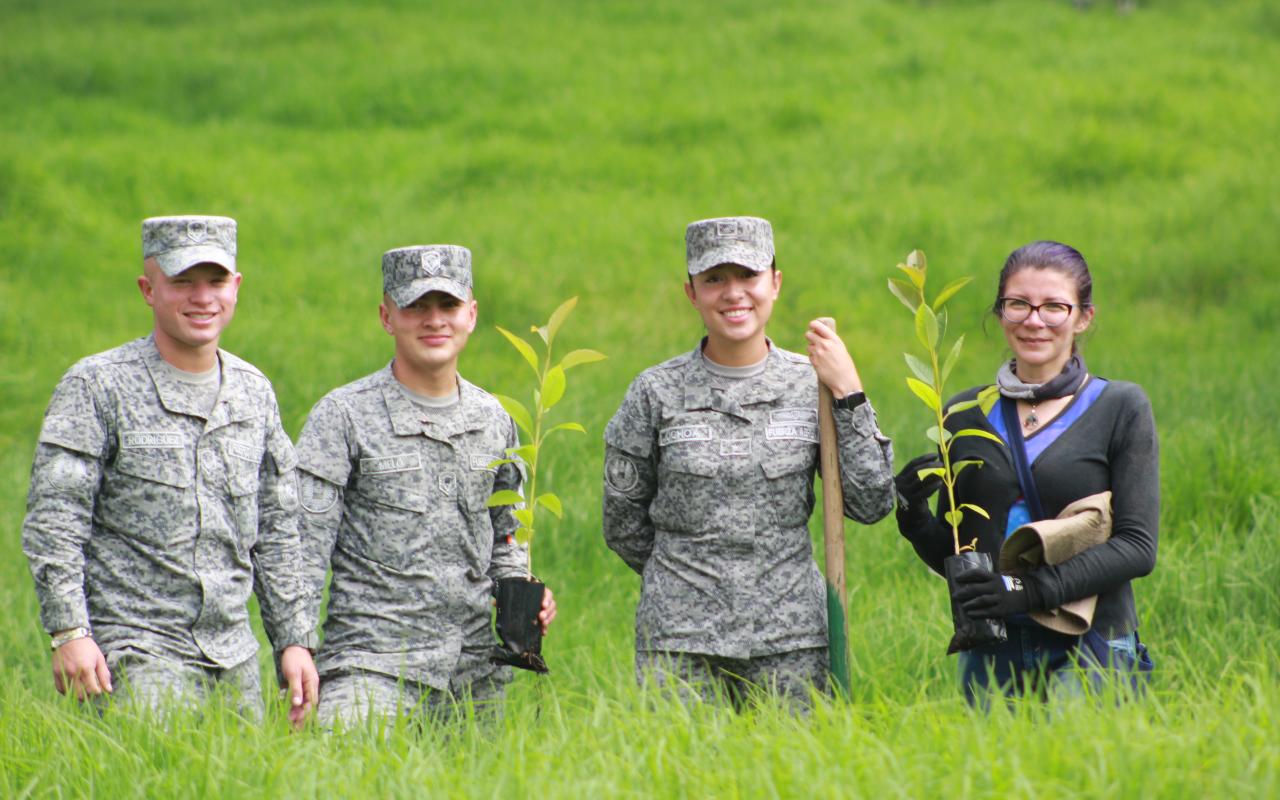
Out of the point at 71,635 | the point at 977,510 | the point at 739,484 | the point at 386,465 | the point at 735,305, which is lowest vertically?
the point at 71,635

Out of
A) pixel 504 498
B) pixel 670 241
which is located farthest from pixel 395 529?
pixel 670 241

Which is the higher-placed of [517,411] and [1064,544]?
[517,411]

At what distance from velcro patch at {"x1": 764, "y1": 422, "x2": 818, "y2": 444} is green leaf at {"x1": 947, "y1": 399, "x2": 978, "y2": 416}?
1.31ft

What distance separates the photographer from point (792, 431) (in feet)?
13.1

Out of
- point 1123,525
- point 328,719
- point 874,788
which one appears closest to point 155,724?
point 328,719

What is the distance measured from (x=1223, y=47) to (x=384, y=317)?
16.5 meters

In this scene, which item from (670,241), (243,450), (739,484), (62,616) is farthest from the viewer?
(670,241)

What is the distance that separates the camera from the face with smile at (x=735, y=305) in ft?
13.0

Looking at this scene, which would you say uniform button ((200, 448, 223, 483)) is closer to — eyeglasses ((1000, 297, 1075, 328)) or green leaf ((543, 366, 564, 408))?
green leaf ((543, 366, 564, 408))

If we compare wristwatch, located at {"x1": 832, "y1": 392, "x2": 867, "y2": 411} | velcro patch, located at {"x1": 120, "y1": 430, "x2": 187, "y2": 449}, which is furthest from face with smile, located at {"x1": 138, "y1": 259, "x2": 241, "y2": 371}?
wristwatch, located at {"x1": 832, "y1": 392, "x2": 867, "y2": 411}

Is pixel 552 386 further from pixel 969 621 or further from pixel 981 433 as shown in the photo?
pixel 969 621

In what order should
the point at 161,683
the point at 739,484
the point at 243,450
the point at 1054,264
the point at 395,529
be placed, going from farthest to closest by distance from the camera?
the point at 395,529 → the point at 739,484 → the point at 243,450 → the point at 1054,264 → the point at 161,683

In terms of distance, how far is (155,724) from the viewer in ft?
11.3

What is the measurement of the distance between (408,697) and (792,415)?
4.44ft
